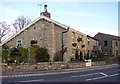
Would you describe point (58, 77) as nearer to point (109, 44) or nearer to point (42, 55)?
point (42, 55)

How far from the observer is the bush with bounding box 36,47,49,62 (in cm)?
3815

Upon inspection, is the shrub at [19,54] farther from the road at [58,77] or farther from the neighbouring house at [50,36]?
the road at [58,77]

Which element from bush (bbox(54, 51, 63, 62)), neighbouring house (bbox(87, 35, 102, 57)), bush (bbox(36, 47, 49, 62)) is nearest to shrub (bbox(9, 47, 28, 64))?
bush (bbox(36, 47, 49, 62))

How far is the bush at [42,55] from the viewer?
38.2m

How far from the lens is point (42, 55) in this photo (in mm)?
39500

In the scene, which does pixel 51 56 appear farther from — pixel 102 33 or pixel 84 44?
pixel 102 33

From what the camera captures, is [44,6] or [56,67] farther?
[44,6]

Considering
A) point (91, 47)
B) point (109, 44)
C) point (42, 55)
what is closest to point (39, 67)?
point (42, 55)

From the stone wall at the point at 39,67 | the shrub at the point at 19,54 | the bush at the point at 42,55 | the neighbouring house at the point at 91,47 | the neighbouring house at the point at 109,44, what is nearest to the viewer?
the stone wall at the point at 39,67

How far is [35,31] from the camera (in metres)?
44.5

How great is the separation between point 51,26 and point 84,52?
33.8 ft

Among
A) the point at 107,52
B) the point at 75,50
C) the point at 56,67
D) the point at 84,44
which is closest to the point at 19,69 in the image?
the point at 56,67

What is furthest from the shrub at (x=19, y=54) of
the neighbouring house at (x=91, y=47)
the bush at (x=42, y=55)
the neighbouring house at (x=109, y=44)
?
the neighbouring house at (x=109, y=44)

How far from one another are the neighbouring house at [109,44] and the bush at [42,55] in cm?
3155
